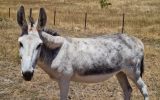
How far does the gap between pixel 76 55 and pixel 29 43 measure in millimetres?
1361

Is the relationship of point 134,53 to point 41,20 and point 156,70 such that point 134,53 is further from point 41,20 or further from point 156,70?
point 156,70

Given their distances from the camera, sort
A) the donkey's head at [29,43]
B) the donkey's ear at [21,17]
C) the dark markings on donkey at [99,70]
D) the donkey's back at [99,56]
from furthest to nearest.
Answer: the dark markings on donkey at [99,70] < the donkey's back at [99,56] < the donkey's ear at [21,17] < the donkey's head at [29,43]

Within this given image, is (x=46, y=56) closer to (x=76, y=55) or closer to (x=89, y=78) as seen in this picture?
(x=76, y=55)

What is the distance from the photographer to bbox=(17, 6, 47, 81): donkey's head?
23.1ft

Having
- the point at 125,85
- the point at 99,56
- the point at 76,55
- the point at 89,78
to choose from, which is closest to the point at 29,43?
the point at 76,55

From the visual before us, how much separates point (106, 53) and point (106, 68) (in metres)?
0.32

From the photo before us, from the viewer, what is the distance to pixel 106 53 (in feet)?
28.7

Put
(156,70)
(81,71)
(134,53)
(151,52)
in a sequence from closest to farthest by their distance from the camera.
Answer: (81,71), (134,53), (156,70), (151,52)

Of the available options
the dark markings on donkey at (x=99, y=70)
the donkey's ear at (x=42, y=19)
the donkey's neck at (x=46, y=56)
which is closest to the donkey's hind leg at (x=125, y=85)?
the dark markings on donkey at (x=99, y=70)

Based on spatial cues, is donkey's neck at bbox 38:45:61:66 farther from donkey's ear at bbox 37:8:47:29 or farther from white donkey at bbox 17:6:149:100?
donkey's ear at bbox 37:8:47:29

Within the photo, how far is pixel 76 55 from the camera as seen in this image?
8.36 metres

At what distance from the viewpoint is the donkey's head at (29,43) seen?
23.1 feet

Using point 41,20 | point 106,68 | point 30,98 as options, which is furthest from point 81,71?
point 30,98

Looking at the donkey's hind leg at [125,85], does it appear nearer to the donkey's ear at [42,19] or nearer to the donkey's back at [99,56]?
the donkey's back at [99,56]
